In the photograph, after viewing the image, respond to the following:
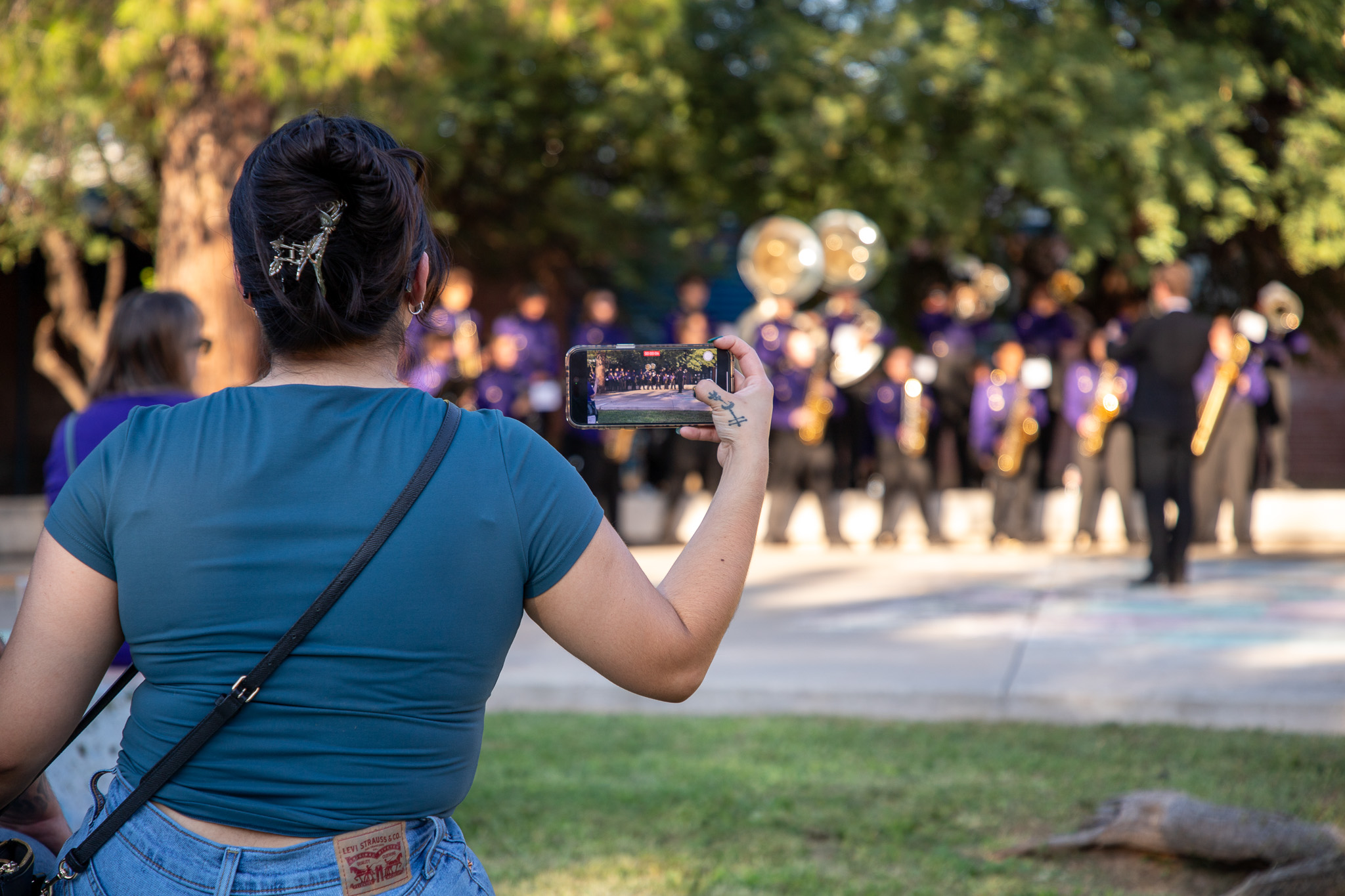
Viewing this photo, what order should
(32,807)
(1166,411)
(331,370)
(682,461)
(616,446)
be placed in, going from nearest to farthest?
(331,370) → (32,807) → (1166,411) → (616,446) → (682,461)

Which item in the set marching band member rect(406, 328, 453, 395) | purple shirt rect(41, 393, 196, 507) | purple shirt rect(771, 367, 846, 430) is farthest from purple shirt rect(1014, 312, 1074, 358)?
purple shirt rect(41, 393, 196, 507)

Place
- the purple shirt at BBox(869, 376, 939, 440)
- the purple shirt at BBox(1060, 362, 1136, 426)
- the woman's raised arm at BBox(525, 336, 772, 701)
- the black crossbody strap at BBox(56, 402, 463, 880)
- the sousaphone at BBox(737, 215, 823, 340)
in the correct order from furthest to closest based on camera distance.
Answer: the sousaphone at BBox(737, 215, 823, 340), the purple shirt at BBox(869, 376, 939, 440), the purple shirt at BBox(1060, 362, 1136, 426), the woman's raised arm at BBox(525, 336, 772, 701), the black crossbody strap at BBox(56, 402, 463, 880)

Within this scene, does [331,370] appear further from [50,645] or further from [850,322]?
[850,322]

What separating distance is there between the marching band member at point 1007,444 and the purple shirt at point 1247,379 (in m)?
1.57

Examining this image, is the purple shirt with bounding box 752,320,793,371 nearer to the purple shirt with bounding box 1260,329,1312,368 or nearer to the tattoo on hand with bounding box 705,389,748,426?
the purple shirt with bounding box 1260,329,1312,368

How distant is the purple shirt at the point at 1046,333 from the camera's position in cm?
1343

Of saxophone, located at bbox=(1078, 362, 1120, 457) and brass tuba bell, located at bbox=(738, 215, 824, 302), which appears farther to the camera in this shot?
brass tuba bell, located at bbox=(738, 215, 824, 302)

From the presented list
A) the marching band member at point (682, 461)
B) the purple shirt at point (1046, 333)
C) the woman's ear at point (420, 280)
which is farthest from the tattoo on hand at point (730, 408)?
the purple shirt at point (1046, 333)

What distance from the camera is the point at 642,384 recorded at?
1.88 metres

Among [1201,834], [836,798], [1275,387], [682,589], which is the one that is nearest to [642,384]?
[682,589]

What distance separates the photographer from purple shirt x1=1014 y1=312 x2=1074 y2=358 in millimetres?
13430

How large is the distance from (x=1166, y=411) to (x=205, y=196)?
21.0 feet

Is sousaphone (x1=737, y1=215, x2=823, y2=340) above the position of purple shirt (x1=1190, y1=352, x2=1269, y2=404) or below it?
above

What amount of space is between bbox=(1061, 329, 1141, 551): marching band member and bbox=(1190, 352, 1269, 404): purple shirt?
61cm
